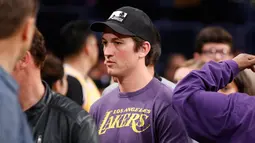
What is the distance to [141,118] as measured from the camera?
4.06 m

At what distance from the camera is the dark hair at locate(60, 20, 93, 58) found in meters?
7.26

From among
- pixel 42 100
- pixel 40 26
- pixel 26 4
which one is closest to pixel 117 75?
pixel 42 100

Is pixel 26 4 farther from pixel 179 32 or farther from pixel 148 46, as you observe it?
pixel 179 32

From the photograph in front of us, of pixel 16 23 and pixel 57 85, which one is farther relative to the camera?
pixel 57 85

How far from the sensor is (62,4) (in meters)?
10.7

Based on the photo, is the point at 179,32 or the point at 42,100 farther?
the point at 179,32

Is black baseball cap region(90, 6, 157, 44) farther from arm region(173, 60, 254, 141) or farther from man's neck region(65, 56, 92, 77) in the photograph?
man's neck region(65, 56, 92, 77)

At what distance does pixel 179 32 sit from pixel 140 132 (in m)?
Answer: 7.01

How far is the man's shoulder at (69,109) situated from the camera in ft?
11.5

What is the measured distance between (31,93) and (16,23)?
4.41ft

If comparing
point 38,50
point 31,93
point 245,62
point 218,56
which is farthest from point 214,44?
point 31,93

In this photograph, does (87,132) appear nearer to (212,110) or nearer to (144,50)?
(212,110)

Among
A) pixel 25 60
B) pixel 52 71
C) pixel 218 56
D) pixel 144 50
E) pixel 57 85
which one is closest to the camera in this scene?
pixel 25 60

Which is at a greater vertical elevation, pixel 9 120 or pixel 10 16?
pixel 10 16
